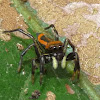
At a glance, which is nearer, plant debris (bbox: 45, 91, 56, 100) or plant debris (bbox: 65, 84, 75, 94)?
plant debris (bbox: 45, 91, 56, 100)

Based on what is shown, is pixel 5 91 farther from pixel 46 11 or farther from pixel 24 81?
pixel 46 11

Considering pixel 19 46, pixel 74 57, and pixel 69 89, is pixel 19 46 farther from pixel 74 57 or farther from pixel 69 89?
pixel 69 89

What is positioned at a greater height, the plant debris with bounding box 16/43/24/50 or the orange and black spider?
the plant debris with bounding box 16/43/24/50

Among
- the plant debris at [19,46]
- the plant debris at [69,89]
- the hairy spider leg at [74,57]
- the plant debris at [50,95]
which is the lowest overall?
the plant debris at [69,89]

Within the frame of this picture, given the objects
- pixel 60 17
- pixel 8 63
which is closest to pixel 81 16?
pixel 60 17

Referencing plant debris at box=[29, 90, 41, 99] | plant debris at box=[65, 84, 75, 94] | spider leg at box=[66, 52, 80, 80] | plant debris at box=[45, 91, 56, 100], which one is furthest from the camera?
spider leg at box=[66, 52, 80, 80]

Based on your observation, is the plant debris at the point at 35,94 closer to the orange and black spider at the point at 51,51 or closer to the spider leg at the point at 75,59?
the orange and black spider at the point at 51,51

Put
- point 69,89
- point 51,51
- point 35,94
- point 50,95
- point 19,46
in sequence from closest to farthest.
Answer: point 35,94 < point 50,95 < point 69,89 < point 19,46 < point 51,51

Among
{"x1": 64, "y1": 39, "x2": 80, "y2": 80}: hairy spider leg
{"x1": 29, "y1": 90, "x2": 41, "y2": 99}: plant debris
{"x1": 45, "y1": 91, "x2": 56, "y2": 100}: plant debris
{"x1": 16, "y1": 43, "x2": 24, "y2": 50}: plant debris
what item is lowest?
{"x1": 45, "y1": 91, "x2": 56, "y2": 100}: plant debris

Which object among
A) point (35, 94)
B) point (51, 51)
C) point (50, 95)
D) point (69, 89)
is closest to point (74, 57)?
point (51, 51)

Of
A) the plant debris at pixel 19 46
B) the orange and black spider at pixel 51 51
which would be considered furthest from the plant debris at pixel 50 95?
the plant debris at pixel 19 46

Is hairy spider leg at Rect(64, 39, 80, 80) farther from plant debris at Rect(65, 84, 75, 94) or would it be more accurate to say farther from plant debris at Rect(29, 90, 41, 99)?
plant debris at Rect(29, 90, 41, 99)

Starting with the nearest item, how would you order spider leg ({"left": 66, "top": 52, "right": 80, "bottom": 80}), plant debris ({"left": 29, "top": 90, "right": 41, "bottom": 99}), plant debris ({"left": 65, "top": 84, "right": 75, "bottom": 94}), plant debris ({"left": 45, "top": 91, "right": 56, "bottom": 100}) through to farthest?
plant debris ({"left": 29, "top": 90, "right": 41, "bottom": 99}) → plant debris ({"left": 45, "top": 91, "right": 56, "bottom": 100}) → plant debris ({"left": 65, "top": 84, "right": 75, "bottom": 94}) → spider leg ({"left": 66, "top": 52, "right": 80, "bottom": 80})

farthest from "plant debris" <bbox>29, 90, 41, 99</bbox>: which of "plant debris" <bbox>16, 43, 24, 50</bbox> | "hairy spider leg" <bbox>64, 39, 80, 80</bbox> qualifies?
"plant debris" <bbox>16, 43, 24, 50</bbox>
